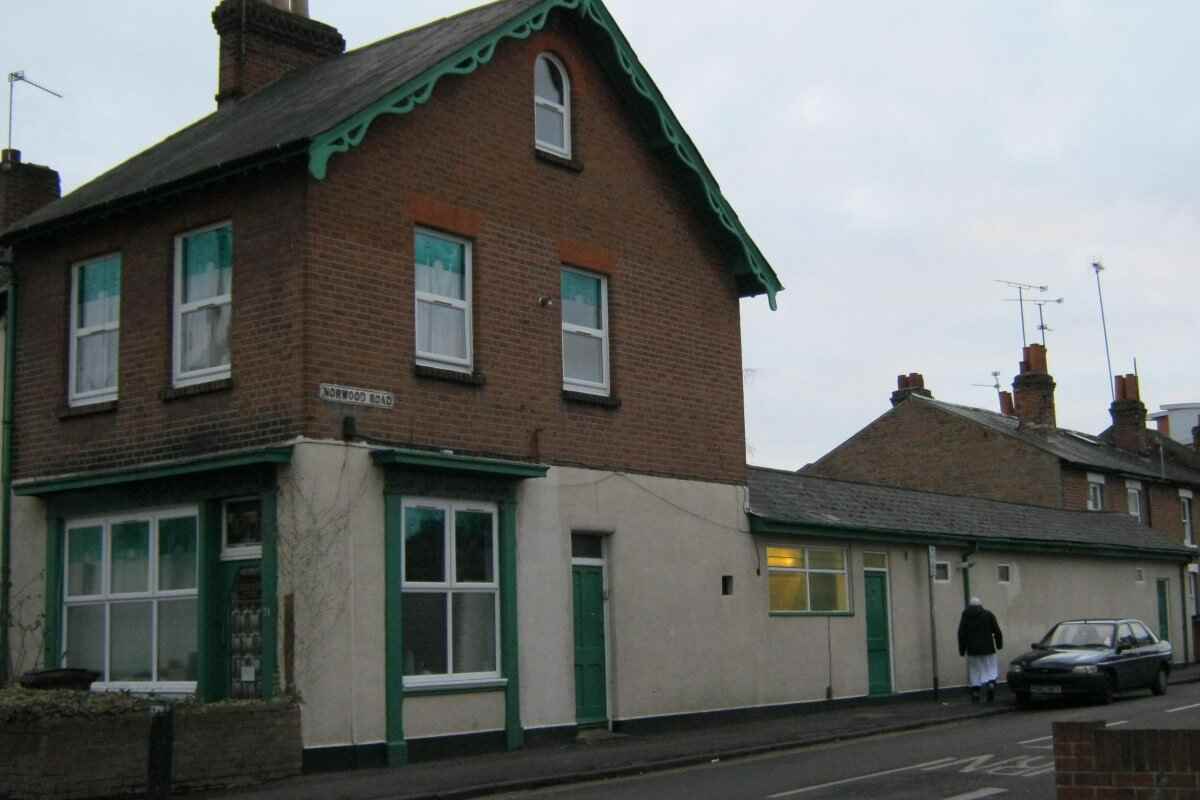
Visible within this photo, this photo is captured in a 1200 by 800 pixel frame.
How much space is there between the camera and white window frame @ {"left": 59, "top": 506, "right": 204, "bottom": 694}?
667 inches

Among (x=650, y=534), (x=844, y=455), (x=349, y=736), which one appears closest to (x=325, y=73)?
(x=650, y=534)

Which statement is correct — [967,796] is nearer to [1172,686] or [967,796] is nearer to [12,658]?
[12,658]

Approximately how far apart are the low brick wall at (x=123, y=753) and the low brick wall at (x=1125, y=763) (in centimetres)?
815

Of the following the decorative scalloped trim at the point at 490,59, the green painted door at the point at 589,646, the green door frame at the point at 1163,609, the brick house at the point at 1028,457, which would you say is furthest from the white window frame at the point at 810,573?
the brick house at the point at 1028,457

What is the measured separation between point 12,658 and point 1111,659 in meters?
16.6

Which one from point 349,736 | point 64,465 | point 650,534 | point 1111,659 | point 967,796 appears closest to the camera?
point 967,796

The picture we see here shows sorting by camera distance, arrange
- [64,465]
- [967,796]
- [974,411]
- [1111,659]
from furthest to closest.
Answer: [974,411], [1111,659], [64,465], [967,796]

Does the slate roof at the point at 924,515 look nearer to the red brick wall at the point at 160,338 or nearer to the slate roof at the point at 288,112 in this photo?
the slate roof at the point at 288,112

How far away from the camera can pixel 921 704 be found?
24.7m

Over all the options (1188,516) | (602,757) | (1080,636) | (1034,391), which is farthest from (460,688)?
(1188,516)

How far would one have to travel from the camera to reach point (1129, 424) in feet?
160

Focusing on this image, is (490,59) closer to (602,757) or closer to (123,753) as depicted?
(602,757)

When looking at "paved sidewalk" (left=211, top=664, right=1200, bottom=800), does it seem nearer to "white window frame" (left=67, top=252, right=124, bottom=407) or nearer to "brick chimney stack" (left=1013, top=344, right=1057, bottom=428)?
"white window frame" (left=67, top=252, right=124, bottom=407)

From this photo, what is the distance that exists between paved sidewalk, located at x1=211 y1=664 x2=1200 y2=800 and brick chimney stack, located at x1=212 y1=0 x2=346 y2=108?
10.8m
